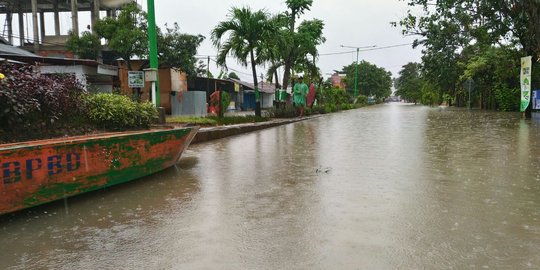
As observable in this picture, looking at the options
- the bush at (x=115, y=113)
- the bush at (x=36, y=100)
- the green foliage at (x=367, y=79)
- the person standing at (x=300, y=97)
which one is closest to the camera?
the bush at (x=36, y=100)

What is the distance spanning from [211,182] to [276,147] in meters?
4.04

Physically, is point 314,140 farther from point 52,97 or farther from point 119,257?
point 119,257

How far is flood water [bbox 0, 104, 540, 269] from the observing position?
3168mm

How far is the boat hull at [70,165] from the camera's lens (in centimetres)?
410

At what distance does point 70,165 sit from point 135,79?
19.0 feet

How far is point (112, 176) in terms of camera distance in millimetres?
5328

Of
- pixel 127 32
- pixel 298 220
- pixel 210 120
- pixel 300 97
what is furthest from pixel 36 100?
pixel 127 32

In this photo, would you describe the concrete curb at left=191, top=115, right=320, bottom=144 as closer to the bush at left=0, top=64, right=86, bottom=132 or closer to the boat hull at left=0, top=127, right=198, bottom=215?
the bush at left=0, top=64, right=86, bottom=132

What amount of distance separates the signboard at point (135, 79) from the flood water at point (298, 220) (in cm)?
398

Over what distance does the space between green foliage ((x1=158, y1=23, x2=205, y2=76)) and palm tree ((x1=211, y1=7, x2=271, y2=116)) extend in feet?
33.8

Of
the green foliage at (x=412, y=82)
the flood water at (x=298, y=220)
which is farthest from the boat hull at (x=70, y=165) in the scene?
the green foliage at (x=412, y=82)

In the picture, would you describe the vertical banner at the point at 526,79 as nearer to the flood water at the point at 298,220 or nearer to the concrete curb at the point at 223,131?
the concrete curb at the point at 223,131

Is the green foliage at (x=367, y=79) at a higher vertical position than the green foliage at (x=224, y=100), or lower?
higher

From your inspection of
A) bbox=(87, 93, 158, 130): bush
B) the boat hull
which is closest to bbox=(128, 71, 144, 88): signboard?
bbox=(87, 93, 158, 130): bush
